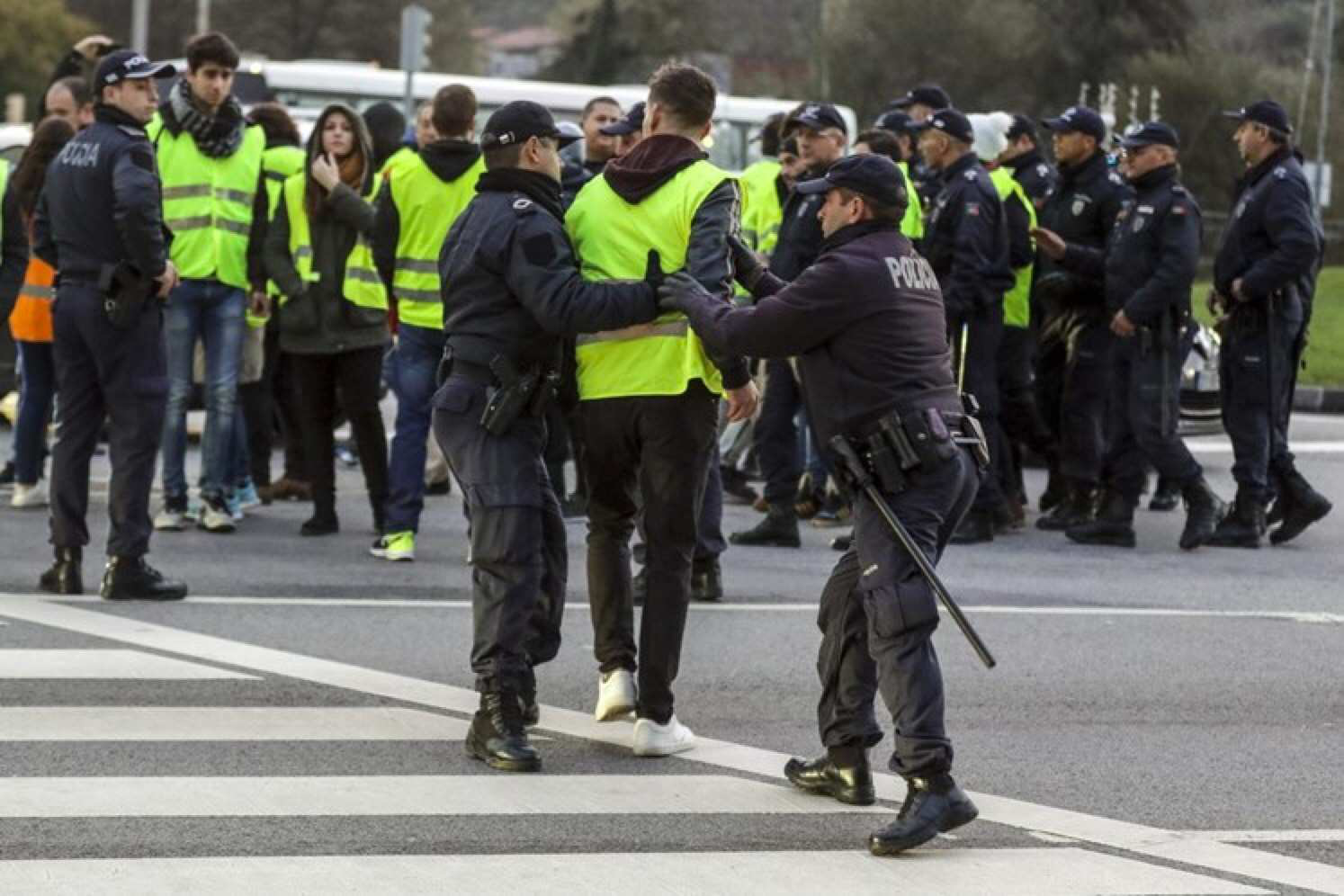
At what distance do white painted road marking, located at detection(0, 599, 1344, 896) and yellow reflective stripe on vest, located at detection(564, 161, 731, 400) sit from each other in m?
1.06

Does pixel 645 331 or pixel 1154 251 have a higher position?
pixel 1154 251

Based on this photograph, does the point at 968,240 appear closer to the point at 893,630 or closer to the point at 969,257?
the point at 969,257

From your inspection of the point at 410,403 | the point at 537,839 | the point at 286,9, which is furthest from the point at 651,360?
the point at 286,9

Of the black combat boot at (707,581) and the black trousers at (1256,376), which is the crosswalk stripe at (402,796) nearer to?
the black combat boot at (707,581)

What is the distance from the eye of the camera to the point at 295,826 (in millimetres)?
6270

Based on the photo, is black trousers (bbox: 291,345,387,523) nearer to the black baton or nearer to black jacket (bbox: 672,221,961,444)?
black jacket (bbox: 672,221,961,444)

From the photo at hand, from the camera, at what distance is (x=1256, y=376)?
12.3 meters

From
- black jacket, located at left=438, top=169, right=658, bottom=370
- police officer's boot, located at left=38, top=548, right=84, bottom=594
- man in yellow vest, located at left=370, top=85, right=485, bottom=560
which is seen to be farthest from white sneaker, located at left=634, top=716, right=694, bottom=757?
man in yellow vest, located at left=370, top=85, right=485, bottom=560

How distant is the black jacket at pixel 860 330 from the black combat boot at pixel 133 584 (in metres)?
3.80

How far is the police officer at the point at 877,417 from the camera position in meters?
6.32

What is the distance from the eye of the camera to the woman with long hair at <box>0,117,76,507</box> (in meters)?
11.9

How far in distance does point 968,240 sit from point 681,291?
17.6ft

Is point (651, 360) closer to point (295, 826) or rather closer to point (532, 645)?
point (532, 645)

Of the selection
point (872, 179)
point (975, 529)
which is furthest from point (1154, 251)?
point (872, 179)
